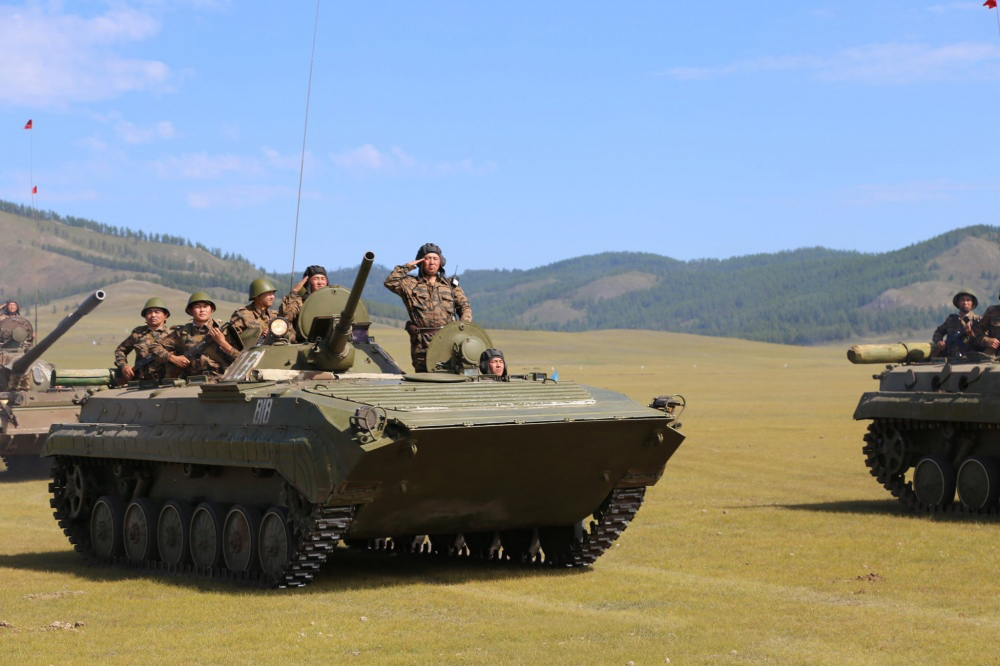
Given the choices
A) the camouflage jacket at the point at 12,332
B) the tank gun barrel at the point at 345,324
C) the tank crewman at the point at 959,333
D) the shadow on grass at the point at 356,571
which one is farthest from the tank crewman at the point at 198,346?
the camouflage jacket at the point at 12,332

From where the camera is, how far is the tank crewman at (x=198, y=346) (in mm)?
18016

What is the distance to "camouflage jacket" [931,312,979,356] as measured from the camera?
76.0 ft

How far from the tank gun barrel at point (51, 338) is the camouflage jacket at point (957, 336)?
12189 mm

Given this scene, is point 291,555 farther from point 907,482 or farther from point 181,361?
point 907,482

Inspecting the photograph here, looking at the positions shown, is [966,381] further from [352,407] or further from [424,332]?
[352,407]

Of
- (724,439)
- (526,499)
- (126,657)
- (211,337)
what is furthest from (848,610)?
(724,439)

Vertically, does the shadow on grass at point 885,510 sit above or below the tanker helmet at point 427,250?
below

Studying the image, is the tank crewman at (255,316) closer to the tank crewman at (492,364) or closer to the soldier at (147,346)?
the soldier at (147,346)

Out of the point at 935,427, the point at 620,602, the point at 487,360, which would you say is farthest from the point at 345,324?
the point at 935,427

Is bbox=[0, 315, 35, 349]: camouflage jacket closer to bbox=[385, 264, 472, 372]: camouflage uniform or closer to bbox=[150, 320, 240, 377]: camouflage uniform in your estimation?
bbox=[150, 320, 240, 377]: camouflage uniform

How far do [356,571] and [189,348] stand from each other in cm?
389

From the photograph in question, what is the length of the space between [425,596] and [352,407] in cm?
193

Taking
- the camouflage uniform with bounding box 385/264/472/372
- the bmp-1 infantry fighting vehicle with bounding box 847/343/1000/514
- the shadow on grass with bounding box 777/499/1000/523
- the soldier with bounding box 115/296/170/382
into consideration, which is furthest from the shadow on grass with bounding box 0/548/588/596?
the bmp-1 infantry fighting vehicle with bounding box 847/343/1000/514

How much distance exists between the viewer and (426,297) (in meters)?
17.7
